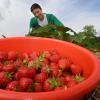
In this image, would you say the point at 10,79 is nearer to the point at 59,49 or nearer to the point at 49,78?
the point at 49,78

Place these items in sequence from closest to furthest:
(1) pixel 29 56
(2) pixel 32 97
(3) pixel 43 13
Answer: (2) pixel 32 97 → (1) pixel 29 56 → (3) pixel 43 13

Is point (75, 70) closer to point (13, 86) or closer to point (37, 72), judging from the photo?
point (37, 72)

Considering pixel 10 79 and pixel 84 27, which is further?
pixel 84 27

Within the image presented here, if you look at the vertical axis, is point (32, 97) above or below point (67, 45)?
below

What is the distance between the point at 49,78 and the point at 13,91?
192mm

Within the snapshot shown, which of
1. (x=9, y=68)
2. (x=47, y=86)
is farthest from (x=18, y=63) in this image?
(x=47, y=86)

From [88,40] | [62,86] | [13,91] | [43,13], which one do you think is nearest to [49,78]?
[62,86]

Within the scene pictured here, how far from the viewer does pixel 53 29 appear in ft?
7.07

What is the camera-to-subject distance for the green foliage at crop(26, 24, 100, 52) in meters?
2.03

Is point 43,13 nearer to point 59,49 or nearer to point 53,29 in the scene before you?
point 53,29

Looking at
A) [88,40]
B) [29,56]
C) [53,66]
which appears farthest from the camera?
[88,40]

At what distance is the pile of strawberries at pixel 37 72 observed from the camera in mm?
1166

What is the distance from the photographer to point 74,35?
2.09 metres

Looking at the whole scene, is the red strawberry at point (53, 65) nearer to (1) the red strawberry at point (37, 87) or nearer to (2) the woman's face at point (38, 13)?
(1) the red strawberry at point (37, 87)
